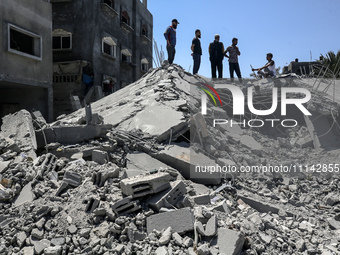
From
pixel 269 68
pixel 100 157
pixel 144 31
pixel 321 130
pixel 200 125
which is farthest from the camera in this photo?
pixel 144 31

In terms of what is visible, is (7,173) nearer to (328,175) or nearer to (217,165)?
(217,165)

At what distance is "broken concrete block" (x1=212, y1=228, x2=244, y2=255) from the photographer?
2791 millimetres

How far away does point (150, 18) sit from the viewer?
2044 cm

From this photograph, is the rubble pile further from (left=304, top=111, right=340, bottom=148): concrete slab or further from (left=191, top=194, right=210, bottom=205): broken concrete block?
(left=304, top=111, right=340, bottom=148): concrete slab

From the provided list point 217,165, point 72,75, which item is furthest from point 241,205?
point 72,75

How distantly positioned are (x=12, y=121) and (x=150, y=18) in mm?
16791

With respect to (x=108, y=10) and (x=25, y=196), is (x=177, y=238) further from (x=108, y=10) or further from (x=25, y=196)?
(x=108, y=10)

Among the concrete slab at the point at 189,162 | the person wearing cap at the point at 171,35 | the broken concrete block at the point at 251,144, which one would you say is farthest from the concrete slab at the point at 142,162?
the person wearing cap at the point at 171,35

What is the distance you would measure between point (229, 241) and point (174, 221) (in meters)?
0.61

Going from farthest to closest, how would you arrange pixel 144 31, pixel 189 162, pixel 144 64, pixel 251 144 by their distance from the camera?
pixel 144 64 < pixel 144 31 < pixel 251 144 < pixel 189 162

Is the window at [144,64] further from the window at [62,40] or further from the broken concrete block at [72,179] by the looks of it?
the broken concrete block at [72,179]

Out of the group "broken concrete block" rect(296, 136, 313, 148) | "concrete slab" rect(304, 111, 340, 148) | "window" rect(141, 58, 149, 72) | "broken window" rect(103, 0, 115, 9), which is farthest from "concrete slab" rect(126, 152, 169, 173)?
"window" rect(141, 58, 149, 72)

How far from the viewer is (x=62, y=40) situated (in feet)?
44.3

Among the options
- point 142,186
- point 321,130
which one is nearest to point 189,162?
point 142,186
